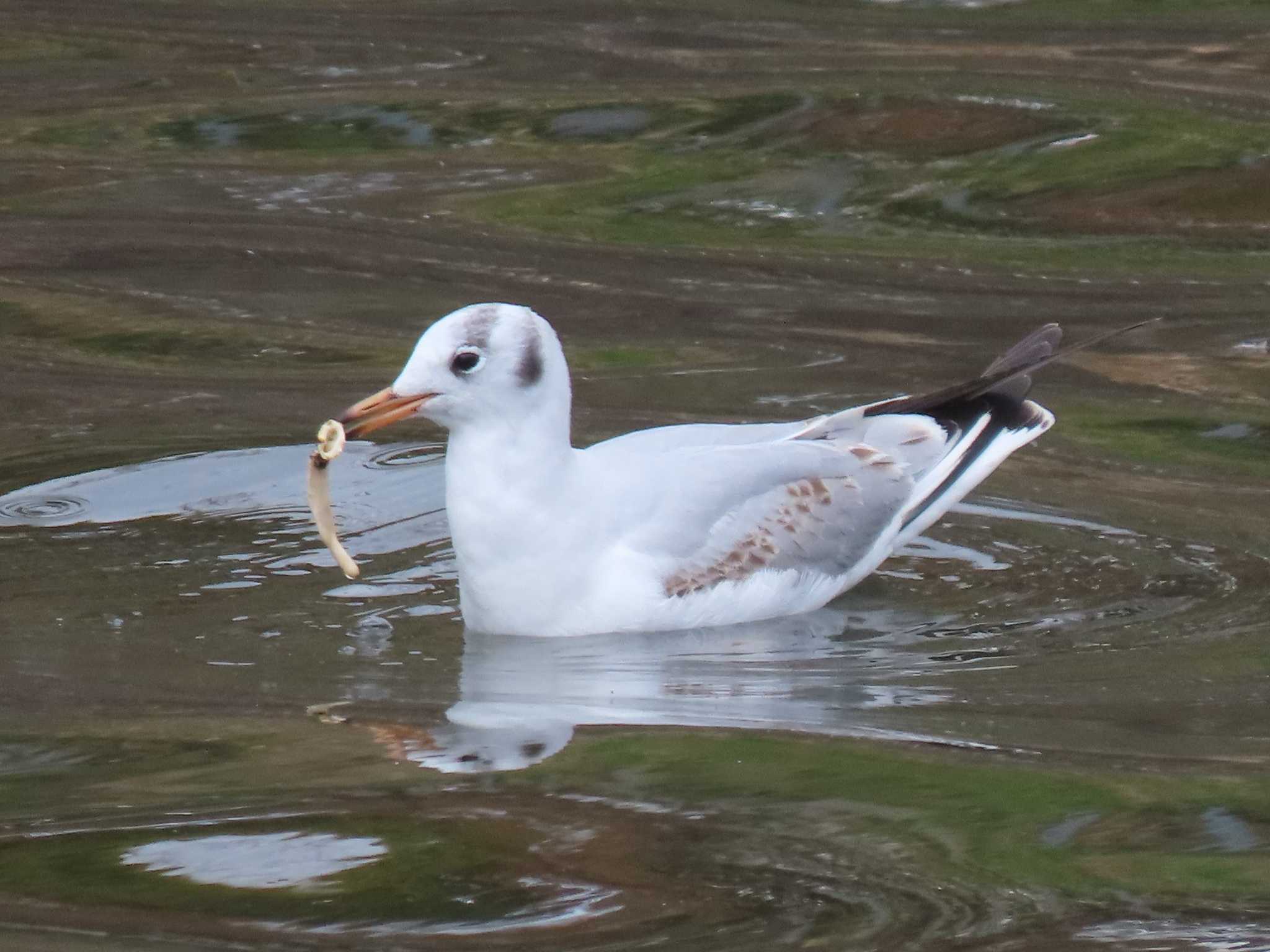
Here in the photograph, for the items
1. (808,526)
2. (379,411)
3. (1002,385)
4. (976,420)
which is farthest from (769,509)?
(379,411)

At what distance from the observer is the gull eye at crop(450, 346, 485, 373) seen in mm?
6164

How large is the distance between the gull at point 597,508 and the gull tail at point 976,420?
0.18 m

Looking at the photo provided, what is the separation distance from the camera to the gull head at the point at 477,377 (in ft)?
20.1

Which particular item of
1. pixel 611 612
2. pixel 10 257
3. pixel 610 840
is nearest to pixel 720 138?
pixel 10 257

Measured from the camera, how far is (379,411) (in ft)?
20.0

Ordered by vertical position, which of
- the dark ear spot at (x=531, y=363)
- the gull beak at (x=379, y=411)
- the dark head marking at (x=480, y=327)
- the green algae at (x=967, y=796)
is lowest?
the green algae at (x=967, y=796)

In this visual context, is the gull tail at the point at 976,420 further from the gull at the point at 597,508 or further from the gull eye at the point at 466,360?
the gull eye at the point at 466,360

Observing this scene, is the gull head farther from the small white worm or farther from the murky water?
the murky water

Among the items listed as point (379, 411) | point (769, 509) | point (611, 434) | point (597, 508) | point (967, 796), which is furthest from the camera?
point (611, 434)

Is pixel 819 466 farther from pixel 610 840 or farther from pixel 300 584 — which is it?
pixel 610 840

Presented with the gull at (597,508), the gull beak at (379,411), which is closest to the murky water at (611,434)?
the gull at (597,508)

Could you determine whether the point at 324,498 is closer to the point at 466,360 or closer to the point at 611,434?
the point at 466,360

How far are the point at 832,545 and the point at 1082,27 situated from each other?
7.14m

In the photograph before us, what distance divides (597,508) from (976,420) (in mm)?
1381
